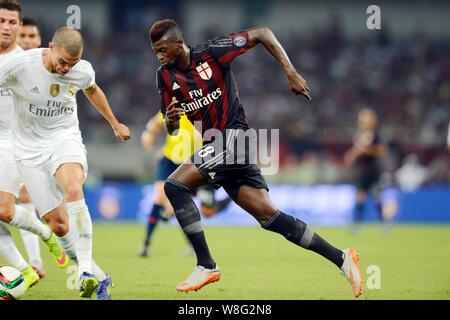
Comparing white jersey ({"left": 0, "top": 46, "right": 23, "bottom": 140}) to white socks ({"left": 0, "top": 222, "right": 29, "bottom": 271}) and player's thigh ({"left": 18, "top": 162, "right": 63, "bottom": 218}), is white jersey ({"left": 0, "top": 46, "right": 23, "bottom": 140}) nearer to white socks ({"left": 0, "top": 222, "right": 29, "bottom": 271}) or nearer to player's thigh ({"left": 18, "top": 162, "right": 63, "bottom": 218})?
player's thigh ({"left": 18, "top": 162, "right": 63, "bottom": 218})

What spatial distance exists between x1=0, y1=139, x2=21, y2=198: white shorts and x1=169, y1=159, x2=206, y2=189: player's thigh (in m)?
1.50

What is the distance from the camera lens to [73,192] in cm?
682

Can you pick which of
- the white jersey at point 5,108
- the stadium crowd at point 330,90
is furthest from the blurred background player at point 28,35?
the stadium crowd at point 330,90

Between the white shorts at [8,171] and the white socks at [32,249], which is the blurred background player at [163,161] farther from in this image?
the white shorts at [8,171]

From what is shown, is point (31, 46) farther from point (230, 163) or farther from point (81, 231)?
point (230, 163)

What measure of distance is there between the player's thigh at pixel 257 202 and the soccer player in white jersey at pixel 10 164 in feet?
6.84

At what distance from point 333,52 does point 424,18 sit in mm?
3652

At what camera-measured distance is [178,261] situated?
10844 millimetres

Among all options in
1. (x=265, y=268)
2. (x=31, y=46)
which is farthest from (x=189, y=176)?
(x=265, y=268)

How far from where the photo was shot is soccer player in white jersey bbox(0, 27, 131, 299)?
6.78 metres

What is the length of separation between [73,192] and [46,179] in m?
0.61

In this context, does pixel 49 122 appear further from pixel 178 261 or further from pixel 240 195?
pixel 178 261
